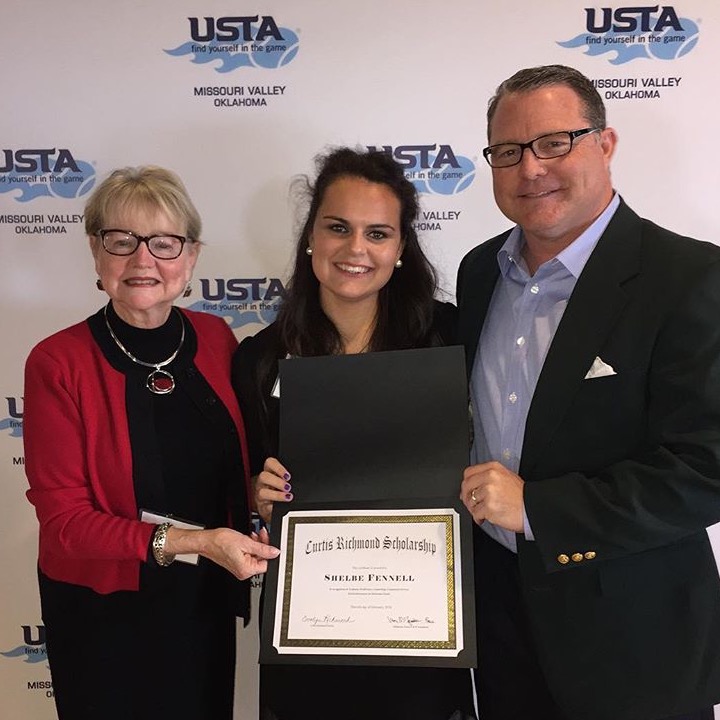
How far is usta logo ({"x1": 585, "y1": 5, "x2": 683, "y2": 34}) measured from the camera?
2358mm

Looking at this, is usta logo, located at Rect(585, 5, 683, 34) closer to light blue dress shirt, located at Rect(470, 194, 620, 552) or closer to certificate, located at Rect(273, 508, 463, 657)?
light blue dress shirt, located at Rect(470, 194, 620, 552)

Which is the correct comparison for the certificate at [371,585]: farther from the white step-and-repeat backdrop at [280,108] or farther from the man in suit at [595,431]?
the white step-and-repeat backdrop at [280,108]

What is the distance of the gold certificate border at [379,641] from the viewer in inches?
58.2

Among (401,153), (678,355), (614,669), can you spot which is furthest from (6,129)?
(614,669)

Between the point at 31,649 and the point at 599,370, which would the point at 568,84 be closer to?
the point at 599,370

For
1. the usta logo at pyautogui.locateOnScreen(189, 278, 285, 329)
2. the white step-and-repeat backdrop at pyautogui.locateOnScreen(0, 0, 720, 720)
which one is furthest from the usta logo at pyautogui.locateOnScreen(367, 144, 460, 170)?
the usta logo at pyautogui.locateOnScreen(189, 278, 285, 329)

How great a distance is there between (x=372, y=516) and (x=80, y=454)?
0.75 meters

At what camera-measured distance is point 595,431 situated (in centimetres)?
149

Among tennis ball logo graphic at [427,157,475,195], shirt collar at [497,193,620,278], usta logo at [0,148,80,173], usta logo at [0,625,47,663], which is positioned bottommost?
usta logo at [0,625,47,663]

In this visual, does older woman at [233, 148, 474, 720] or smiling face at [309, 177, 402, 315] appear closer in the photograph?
older woman at [233, 148, 474, 720]

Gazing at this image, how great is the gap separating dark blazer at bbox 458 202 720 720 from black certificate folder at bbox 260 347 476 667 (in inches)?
7.4

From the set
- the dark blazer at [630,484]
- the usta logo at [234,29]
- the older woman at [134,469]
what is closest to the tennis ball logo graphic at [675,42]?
the dark blazer at [630,484]

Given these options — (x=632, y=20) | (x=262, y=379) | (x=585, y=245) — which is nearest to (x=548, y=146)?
(x=585, y=245)
